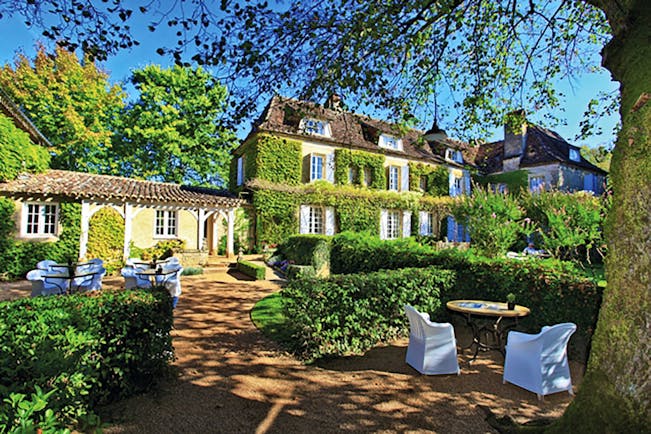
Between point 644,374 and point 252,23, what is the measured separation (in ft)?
18.8

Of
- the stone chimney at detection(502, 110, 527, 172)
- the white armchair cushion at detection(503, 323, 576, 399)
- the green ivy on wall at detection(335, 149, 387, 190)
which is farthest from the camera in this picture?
the stone chimney at detection(502, 110, 527, 172)

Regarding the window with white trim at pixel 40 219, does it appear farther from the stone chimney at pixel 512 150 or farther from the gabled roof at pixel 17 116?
the stone chimney at pixel 512 150

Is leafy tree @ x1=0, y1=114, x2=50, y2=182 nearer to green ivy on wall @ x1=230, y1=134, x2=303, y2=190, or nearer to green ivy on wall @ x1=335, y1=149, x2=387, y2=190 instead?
green ivy on wall @ x1=230, y1=134, x2=303, y2=190

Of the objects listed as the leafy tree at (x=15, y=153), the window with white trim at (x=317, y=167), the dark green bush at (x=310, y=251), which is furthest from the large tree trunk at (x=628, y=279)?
the window with white trim at (x=317, y=167)

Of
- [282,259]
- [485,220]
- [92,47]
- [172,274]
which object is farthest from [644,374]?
[282,259]

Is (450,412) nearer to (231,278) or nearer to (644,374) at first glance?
(644,374)

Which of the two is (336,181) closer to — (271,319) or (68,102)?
(271,319)

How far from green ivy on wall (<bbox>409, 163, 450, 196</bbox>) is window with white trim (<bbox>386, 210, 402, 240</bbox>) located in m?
2.47

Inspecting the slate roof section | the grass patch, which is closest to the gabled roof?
the grass patch

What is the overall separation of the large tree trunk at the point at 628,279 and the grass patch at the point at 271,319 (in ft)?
13.4

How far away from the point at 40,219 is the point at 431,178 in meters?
22.5

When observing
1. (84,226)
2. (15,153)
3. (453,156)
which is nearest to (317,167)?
(84,226)

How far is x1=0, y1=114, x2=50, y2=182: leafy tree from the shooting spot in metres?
11.6

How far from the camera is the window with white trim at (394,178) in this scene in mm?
22625
